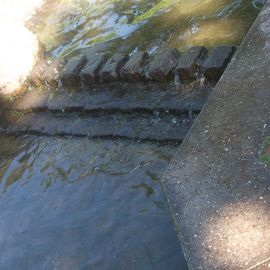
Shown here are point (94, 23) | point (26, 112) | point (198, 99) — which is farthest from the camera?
point (94, 23)

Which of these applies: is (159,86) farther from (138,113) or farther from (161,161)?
(161,161)

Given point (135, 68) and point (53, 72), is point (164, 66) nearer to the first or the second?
point (135, 68)

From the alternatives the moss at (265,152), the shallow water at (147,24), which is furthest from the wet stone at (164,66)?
the moss at (265,152)

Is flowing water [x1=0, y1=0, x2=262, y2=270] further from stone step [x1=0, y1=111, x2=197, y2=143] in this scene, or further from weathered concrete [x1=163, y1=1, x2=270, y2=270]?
weathered concrete [x1=163, y1=1, x2=270, y2=270]

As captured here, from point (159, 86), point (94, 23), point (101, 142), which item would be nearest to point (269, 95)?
point (159, 86)

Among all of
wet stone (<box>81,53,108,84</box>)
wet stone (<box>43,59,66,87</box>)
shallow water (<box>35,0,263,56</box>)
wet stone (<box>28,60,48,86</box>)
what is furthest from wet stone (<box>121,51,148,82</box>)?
wet stone (<box>28,60,48,86</box>)

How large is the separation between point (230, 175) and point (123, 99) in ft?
7.26

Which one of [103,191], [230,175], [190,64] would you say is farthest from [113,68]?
[230,175]

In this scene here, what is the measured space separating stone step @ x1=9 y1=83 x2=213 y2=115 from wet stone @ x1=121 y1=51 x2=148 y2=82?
87 millimetres

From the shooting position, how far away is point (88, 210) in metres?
3.67

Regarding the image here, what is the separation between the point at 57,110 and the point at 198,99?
1879mm

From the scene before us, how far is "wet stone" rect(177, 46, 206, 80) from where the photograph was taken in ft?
12.9

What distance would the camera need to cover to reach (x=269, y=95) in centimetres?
267

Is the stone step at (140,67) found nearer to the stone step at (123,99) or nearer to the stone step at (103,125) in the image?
the stone step at (123,99)
